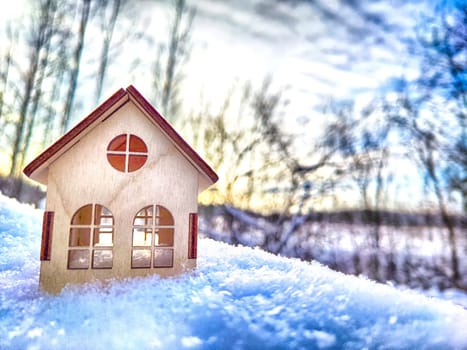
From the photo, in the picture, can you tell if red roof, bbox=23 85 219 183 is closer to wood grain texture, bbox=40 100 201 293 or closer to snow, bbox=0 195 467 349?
wood grain texture, bbox=40 100 201 293

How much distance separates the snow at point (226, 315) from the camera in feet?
3.81

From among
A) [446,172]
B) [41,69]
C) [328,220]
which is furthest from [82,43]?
[446,172]

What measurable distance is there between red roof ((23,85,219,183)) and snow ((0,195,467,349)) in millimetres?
543

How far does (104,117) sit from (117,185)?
33 centimetres

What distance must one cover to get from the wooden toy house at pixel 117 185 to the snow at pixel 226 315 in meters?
0.10

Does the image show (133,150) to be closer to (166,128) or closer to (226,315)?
(166,128)

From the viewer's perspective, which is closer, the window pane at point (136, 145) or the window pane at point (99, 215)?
the window pane at point (136, 145)

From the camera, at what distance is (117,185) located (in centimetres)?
156

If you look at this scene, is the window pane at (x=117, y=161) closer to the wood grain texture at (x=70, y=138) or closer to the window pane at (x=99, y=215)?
the window pane at (x=99, y=215)

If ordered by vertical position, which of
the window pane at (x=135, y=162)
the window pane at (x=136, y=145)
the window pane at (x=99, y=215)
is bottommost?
the window pane at (x=99, y=215)

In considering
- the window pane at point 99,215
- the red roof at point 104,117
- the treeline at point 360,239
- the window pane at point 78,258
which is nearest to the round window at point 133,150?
the red roof at point 104,117

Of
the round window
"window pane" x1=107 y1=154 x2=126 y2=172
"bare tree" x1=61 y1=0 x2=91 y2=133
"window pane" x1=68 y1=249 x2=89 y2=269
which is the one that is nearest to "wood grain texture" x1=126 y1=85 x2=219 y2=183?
the round window

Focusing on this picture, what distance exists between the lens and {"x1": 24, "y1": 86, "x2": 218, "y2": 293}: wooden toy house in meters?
1.51

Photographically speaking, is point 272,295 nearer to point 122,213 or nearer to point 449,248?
point 122,213
